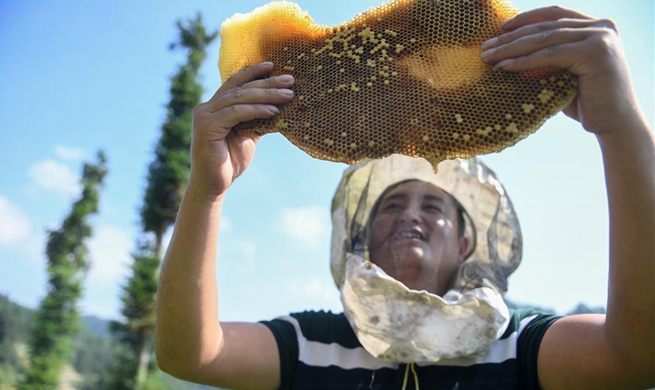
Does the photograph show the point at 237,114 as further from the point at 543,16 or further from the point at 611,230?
the point at 611,230

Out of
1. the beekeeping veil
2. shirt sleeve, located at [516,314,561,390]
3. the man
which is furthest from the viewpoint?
the beekeeping veil

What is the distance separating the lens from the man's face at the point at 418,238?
9.53 feet

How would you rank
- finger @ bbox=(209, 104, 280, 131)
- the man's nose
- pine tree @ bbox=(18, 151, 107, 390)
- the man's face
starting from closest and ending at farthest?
finger @ bbox=(209, 104, 280, 131), the man's face, the man's nose, pine tree @ bbox=(18, 151, 107, 390)

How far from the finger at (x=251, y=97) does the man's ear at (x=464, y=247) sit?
165cm

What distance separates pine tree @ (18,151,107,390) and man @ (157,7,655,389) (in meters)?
25.7

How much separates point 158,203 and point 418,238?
54.3 feet

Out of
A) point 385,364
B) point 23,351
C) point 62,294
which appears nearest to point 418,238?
point 385,364

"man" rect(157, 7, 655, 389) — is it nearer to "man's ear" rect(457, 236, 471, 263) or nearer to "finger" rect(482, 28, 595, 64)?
"finger" rect(482, 28, 595, 64)

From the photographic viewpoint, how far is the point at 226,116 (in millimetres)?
2186

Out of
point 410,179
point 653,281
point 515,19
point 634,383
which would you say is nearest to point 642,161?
point 653,281

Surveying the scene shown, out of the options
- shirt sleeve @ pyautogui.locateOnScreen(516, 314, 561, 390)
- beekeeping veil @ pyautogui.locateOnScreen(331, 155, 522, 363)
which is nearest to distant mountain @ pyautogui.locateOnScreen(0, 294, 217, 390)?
beekeeping veil @ pyautogui.locateOnScreen(331, 155, 522, 363)

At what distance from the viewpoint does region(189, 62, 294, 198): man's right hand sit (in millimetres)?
2197

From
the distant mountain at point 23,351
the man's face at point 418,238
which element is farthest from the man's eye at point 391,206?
the distant mountain at point 23,351

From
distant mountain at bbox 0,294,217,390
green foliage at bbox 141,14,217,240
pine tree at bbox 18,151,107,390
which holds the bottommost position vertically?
distant mountain at bbox 0,294,217,390
